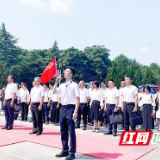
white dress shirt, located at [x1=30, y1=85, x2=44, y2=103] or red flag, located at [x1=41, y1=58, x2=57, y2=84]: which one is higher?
red flag, located at [x1=41, y1=58, x2=57, y2=84]

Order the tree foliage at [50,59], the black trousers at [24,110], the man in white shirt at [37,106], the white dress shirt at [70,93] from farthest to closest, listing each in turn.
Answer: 1. the tree foliage at [50,59]
2. the black trousers at [24,110]
3. the man in white shirt at [37,106]
4. the white dress shirt at [70,93]

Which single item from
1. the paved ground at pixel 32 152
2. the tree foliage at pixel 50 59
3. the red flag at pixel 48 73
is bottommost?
the paved ground at pixel 32 152

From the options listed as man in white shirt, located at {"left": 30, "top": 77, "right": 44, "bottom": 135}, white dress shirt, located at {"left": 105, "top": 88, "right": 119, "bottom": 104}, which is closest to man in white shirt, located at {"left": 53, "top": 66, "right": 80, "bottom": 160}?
man in white shirt, located at {"left": 30, "top": 77, "right": 44, "bottom": 135}

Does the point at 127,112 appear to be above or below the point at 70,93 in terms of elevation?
below

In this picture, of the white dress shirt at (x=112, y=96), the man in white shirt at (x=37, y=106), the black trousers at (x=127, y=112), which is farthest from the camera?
the white dress shirt at (x=112, y=96)

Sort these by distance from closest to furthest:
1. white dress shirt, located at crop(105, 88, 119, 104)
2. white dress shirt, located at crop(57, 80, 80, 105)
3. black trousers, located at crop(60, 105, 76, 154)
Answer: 1. black trousers, located at crop(60, 105, 76, 154)
2. white dress shirt, located at crop(57, 80, 80, 105)
3. white dress shirt, located at crop(105, 88, 119, 104)

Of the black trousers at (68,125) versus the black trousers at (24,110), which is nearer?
the black trousers at (68,125)

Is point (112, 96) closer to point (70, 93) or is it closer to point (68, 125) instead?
point (70, 93)

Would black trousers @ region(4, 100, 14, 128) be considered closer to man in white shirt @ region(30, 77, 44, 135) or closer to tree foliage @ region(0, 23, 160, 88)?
man in white shirt @ region(30, 77, 44, 135)

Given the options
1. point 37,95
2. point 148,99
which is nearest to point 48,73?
point 37,95

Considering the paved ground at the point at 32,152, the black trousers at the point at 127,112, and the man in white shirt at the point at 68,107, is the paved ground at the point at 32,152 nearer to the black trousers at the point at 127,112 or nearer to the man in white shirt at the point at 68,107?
the man in white shirt at the point at 68,107

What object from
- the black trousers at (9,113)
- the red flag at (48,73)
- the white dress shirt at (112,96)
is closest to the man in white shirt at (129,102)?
the white dress shirt at (112,96)

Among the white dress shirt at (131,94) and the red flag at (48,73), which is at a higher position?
the red flag at (48,73)

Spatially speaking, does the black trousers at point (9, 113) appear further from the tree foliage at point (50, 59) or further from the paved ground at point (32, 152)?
the tree foliage at point (50, 59)
